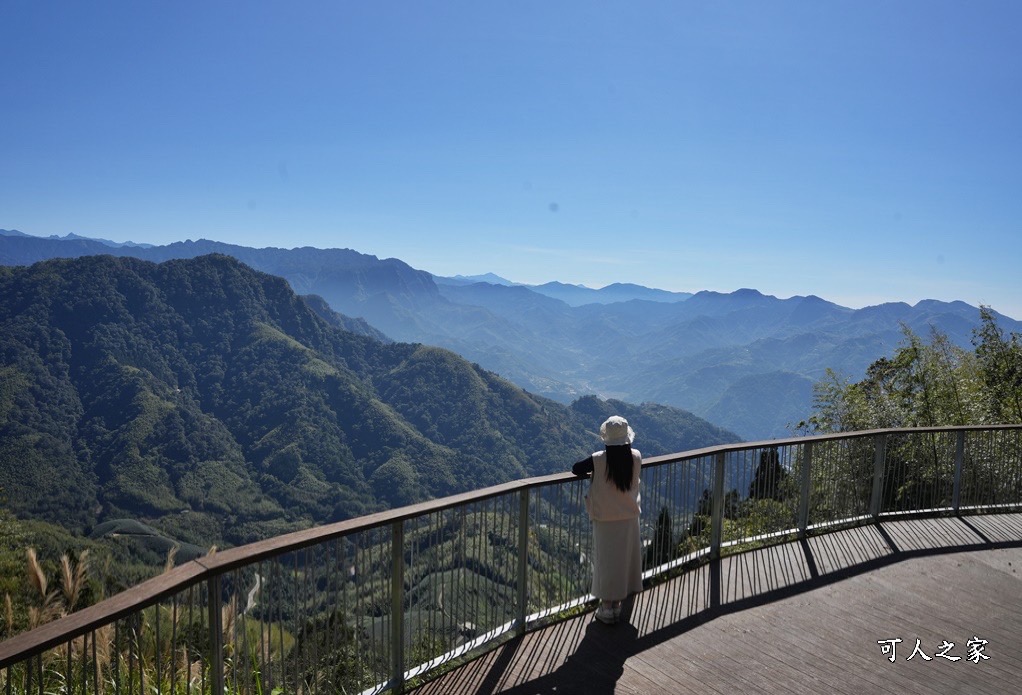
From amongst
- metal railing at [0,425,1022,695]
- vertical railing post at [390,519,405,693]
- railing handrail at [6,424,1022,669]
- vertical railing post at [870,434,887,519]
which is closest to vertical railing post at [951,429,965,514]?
metal railing at [0,425,1022,695]

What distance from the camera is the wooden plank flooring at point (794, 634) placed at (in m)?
3.64

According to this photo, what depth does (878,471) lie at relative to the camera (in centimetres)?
671

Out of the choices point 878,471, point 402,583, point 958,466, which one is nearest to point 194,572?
point 402,583

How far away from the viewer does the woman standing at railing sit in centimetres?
412

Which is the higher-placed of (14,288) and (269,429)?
(14,288)

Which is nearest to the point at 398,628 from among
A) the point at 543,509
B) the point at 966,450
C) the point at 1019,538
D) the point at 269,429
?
the point at 543,509

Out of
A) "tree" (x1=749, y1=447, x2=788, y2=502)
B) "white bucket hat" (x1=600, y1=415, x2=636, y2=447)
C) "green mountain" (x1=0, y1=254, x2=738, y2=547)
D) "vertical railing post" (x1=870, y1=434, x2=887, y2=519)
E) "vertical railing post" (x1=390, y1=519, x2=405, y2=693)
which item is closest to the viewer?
"vertical railing post" (x1=390, y1=519, x2=405, y2=693)

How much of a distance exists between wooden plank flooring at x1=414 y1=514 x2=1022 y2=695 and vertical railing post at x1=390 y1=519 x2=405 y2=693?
18 cm

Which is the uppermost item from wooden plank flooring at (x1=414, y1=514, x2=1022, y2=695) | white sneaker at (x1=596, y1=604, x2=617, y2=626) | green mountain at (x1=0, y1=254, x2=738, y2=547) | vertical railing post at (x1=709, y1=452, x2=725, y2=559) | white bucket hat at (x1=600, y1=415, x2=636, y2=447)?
white bucket hat at (x1=600, y1=415, x2=636, y2=447)

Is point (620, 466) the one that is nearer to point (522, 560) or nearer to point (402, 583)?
point (522, 560)

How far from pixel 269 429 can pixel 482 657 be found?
549 feet

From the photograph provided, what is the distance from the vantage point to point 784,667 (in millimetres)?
3811

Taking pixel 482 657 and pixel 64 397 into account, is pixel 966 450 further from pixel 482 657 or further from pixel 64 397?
pixel 64 397

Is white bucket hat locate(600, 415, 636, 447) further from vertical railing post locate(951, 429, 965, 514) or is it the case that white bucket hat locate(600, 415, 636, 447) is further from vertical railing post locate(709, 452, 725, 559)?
vertical railing post locate(951, 429, 965, 514)
